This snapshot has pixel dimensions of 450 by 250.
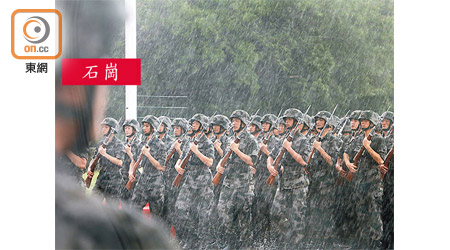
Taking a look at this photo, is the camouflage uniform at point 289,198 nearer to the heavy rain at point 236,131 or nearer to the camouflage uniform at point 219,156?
the heavy rain at point 236,131

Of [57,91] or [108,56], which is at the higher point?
[108,56]

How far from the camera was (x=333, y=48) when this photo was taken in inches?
199

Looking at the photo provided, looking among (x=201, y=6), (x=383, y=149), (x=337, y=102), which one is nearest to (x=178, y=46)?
(x=201, y=6)

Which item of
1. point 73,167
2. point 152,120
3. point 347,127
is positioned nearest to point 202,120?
point 152,120

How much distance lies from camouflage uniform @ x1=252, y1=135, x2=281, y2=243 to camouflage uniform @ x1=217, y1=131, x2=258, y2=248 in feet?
0.25

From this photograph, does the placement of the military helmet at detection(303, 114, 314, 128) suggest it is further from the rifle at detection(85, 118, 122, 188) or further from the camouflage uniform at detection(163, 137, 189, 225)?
the rifle at detection(85, 118, 122, 188)

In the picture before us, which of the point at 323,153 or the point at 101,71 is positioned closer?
the point at 101,71

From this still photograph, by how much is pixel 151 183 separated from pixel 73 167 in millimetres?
842

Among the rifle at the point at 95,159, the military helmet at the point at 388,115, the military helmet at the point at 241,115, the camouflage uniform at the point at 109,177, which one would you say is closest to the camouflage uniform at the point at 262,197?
the military helmet at the point at 241,115

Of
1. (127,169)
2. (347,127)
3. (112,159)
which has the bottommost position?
(127,169)

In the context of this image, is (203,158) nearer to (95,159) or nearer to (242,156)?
(242,156)

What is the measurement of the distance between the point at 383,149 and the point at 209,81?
2017 mm

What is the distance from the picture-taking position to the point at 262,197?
5105 mm

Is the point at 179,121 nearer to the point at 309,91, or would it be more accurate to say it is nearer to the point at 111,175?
the point at 111,175
